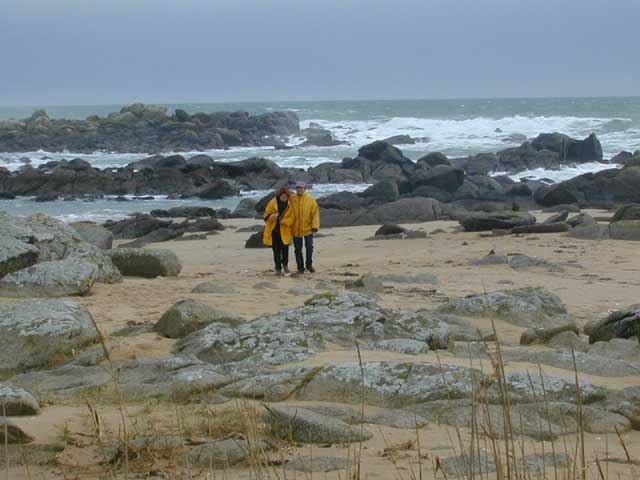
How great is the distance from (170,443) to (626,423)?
2457 millimetres

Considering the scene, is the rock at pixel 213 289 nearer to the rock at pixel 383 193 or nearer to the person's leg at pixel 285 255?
the person's leg at pixel 285 255

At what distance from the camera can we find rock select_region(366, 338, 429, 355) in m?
7.23

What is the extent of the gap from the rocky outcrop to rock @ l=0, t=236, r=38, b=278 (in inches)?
1824

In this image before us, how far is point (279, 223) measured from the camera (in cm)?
1427

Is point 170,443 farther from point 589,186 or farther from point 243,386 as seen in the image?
point 589,186

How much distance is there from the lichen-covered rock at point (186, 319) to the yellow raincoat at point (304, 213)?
18.2 feet

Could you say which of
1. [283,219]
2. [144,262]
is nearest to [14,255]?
[144,262]

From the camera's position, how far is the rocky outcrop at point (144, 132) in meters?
59.0

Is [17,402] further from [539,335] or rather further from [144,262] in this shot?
[144,262]

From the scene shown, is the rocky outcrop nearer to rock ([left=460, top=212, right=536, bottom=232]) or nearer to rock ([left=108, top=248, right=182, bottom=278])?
rock ([left=460, top=212, right=536, bottom=232])

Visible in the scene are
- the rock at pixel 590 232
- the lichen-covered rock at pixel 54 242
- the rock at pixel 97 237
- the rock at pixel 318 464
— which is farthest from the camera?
the rock at pixel 590 232

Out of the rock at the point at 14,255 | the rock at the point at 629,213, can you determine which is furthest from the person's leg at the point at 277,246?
the rock at the point at 629,213

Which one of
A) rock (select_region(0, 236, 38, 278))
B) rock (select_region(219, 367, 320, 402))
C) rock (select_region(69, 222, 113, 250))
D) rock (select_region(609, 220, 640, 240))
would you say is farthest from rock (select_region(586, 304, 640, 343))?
rock (select_region(69, 222, 113, 250))

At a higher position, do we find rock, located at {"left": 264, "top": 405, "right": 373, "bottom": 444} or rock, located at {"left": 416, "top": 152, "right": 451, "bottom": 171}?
rock, located at {"left": 264, "top": 405, "right": 373, "bottom": 444}
